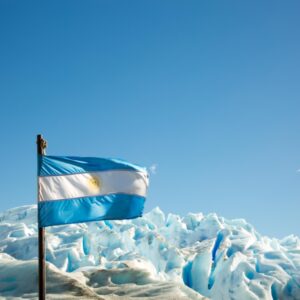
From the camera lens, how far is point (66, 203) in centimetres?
927

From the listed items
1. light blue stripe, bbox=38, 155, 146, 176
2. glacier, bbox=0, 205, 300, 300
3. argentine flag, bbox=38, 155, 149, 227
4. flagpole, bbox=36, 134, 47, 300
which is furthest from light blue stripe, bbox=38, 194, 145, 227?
glacier, bbox=0, 205, 300, 300

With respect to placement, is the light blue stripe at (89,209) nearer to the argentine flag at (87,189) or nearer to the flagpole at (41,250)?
the argentine flag at (87,189)

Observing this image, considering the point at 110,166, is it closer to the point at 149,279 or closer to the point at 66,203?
the point at 66,203

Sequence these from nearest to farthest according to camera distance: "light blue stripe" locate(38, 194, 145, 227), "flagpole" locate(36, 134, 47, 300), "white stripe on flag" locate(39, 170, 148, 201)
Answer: "flagpole" locate(36, 134, 47, 300), "light blue stripe" locate(38, 194, 145, 227), "white stripe on flag" locate(39, 170, 148, 201)

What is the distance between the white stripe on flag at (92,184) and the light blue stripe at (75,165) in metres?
0.08

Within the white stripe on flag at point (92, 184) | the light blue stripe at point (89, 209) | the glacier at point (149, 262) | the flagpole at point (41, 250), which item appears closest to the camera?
the flagpole at point (41, 250)

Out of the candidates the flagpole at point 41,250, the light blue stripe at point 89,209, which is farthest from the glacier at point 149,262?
the flagpole at point 41,250

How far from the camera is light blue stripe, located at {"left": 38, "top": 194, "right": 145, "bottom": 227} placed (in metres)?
8.99

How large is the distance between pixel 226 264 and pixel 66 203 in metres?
39.6

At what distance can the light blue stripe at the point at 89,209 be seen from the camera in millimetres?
8992

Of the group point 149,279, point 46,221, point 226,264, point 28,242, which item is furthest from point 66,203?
point 28,242

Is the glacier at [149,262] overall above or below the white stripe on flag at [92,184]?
below

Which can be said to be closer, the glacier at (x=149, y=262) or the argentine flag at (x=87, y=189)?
the argentine flag at (x=87, y=189)

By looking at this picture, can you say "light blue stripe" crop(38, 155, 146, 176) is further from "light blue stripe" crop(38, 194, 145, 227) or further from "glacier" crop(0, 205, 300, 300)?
"glacier" crop(0, 205, 300, 300)
